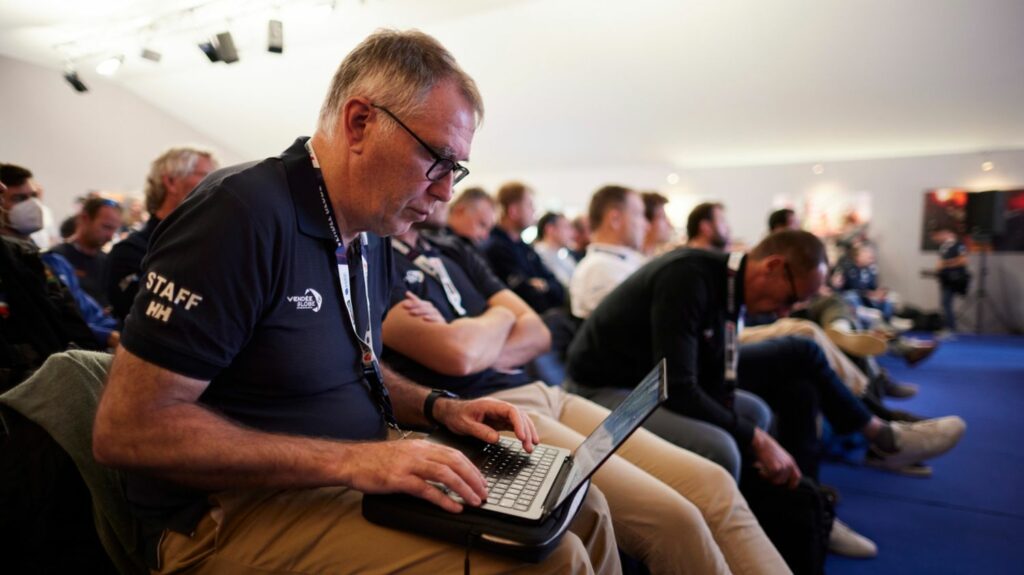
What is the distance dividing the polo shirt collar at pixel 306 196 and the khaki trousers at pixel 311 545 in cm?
48

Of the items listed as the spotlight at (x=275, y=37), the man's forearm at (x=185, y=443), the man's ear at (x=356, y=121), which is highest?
the spotlight at (x=275, y=37)

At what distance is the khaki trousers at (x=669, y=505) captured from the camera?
4.64 feet

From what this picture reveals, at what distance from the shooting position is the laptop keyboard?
945 millimetres

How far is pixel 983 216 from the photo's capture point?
9180 millimetres

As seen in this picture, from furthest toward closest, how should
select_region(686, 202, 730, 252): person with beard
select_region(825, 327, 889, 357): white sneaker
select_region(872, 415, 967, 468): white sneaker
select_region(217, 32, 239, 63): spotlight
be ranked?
1. select_region(686, 202, 730, 252): person with beard
2. select_region(217, 32, 239, 63): spotlight
3. select_region(825, 327, 889, 357): white sneaker
4. select_region(872, 415, 967, 468): white sneaker

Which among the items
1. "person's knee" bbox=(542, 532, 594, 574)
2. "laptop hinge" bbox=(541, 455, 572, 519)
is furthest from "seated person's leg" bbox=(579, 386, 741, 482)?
"person's knee" bbox=(542, 532, 594, 574)

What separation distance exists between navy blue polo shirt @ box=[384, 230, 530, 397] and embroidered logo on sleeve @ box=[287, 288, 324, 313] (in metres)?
0.68

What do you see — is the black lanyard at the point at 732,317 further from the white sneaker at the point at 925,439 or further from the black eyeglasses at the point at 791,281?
the white sneaker at the point at 925,439

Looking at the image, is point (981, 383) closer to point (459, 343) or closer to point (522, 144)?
point (459, 343)

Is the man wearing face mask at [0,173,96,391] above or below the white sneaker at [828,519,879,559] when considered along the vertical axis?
above

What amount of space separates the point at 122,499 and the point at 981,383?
658cm

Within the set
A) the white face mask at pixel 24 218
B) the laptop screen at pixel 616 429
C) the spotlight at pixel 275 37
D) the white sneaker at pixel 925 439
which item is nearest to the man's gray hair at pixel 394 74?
the laptop screen at pixel 616 429

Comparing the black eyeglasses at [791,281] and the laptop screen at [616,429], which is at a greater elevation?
the black eyeglasses at [791,281]

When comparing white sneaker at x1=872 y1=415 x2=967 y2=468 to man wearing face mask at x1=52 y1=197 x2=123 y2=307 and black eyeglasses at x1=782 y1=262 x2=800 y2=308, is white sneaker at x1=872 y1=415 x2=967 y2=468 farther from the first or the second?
man wearing face mask at x1=52 y1=197 x2=123 y2=307
